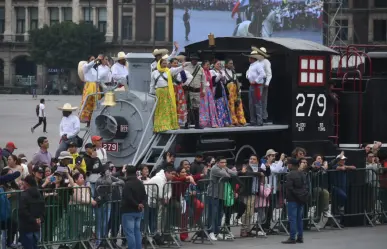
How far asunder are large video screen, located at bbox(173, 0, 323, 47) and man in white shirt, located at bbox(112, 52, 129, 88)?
51987 millimetres

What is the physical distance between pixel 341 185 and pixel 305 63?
3.86m

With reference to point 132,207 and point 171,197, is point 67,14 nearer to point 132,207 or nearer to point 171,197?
point 171,197

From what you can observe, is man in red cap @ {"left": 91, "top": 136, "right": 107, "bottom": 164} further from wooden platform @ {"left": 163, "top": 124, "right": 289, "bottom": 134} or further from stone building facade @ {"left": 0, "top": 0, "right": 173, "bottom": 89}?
stone building facade @ {"left": 0, "top": 0, "right": 173, "bottom": 89}

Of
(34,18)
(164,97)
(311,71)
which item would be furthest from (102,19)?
(164,97)

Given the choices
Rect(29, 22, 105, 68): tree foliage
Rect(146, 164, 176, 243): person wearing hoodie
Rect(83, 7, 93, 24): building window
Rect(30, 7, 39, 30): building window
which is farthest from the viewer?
Rect(30, 7, 39, 30): building window

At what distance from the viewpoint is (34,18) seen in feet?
384

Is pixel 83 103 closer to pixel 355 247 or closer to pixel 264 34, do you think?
pixel 355 247

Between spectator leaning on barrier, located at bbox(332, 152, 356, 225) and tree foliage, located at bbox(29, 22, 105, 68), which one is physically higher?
tree foliage, located at bbox(29, 22, 105, 68)

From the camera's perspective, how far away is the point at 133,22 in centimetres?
11256

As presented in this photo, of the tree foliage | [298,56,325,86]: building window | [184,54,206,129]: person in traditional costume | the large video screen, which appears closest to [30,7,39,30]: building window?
the tree foliage

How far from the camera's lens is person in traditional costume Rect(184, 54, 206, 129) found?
73.8 ft

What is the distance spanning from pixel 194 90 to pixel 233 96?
1.25 metres

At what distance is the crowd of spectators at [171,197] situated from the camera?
679 inches

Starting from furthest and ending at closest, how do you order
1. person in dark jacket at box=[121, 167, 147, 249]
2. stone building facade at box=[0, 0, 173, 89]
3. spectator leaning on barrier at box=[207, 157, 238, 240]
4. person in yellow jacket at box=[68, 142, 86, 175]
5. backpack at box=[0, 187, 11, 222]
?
stone building facade at box=[0, 0, 173, 89], spectator leaning on barrier at box=[207, 157, 238, 240], person in yellow jacket at box=[68, 142, 86, 175], person in dark jacket at box=[121, 167, 147, 249], backpack at box=[0, 187, 11, 222]
